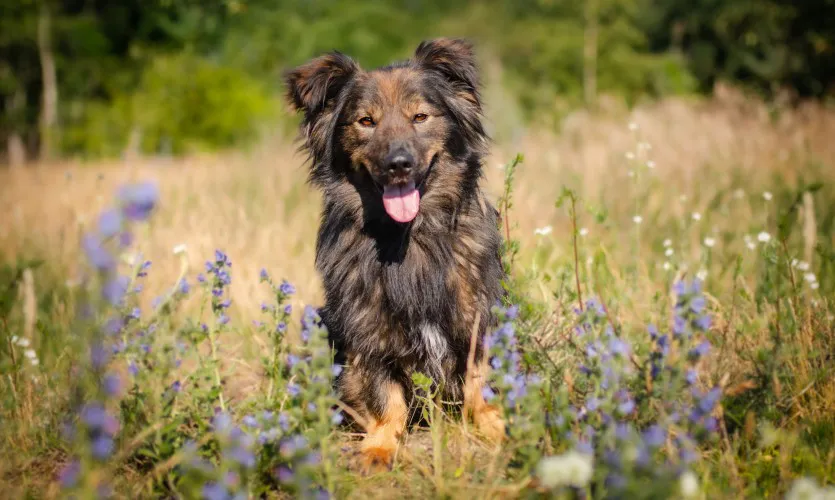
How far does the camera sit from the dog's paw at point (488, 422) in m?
2.79

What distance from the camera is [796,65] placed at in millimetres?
13602

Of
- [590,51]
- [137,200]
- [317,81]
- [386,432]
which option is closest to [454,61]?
[317,81]

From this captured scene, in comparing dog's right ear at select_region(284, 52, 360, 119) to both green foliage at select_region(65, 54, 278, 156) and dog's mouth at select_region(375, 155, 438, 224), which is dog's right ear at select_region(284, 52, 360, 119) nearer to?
dog's mouth at select_region(375, 155, 438, 224)

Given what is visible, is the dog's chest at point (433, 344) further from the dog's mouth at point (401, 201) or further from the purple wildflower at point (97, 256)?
the purple wildflower at point (97, 256)

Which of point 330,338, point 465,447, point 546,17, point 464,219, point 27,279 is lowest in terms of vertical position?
point 465,447

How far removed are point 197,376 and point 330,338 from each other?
0.88 meters

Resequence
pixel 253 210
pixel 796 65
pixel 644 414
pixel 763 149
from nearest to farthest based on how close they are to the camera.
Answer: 1. pixel 644 414
2. pixel 253 210
3. pixel 763 149
4. pixel 796 65

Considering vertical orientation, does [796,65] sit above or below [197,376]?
above

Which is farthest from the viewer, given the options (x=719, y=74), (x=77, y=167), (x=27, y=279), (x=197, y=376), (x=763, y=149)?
(x=719, y=74)

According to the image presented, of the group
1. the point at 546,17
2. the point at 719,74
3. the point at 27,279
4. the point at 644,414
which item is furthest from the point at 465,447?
the point at 719,74

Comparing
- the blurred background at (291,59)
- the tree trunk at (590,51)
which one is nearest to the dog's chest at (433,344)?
the blurred background at (291,59)

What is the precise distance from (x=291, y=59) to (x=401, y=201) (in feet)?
53.3

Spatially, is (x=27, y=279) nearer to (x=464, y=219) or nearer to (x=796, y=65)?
(x=464, y=219)

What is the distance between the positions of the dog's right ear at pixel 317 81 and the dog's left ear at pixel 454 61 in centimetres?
40
